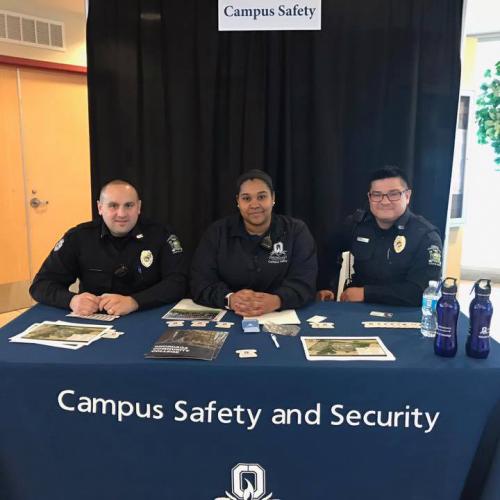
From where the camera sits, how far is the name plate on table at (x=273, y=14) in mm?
2416

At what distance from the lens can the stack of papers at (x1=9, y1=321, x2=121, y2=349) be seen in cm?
161

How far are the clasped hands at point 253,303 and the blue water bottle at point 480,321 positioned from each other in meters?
0.76

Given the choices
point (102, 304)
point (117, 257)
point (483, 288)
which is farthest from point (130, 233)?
point (483, 288)

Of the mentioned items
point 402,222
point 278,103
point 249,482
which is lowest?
point 249,482

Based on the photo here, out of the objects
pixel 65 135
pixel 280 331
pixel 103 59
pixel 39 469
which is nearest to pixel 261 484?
pixel 280 331

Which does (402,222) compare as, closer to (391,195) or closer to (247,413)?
(391,195)

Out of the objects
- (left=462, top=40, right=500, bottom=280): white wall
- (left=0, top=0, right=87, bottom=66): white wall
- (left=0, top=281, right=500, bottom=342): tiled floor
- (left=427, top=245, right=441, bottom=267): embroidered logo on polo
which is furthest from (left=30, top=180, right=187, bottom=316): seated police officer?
(left=462, top=40, right=500, bottom=280): white wall

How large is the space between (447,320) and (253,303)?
756mm

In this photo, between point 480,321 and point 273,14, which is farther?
point 273,14

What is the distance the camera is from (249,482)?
4.82ft

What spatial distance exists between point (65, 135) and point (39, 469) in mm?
3684

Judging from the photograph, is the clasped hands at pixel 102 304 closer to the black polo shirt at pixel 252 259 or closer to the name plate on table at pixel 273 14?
the black polo shirt at pixel 252 259

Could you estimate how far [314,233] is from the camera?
9.20 ft

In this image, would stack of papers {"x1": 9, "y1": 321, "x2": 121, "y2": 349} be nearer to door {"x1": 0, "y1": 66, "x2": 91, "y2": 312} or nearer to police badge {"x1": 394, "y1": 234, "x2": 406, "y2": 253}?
police badge {"x1": 394, "y1": 234, "x2": 406, "y2": 253}
